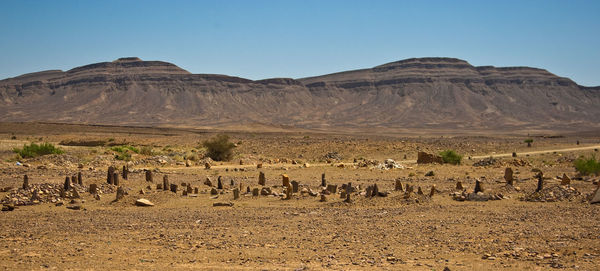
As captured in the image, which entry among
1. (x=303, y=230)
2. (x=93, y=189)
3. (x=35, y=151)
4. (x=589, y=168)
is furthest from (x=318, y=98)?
(x=303, y=230)

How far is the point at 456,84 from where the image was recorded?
17950 cm

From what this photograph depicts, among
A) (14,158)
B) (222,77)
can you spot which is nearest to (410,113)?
(222,77)

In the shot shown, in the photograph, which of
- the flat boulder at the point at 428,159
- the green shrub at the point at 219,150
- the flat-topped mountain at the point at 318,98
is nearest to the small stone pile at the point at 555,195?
the flat boulder at the point at 428,159

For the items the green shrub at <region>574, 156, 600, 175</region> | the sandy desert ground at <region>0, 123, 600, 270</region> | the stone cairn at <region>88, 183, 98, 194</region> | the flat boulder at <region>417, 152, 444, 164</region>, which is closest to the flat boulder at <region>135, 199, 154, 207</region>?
the sandy desert ground at <region>0, 123, 600, 270</region>

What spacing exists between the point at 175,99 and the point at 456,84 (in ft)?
287

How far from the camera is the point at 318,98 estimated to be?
18612cm

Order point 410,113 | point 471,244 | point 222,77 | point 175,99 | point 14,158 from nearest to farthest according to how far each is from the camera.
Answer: point 471,244
point 14,158
point 410,113
point 175,99
point 222,77

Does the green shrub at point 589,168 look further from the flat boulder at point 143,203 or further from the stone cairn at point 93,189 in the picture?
the stone cairn at point 93,189

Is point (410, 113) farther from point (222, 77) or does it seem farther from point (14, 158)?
point (14, 158)

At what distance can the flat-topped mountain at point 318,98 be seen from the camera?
6017 inches

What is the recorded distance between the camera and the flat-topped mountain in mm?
152837

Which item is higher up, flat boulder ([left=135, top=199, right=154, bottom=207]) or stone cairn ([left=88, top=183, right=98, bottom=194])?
stone cairn ([left=88, top=183, right=98, bottom=194])

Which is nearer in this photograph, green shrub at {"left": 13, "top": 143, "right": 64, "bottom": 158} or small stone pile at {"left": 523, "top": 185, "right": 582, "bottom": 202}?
small stone pile at {"left": 523, "top": 185, "right": 582, "bottom": 202}

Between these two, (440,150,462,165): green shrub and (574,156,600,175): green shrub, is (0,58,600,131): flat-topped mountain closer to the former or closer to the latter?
(440,150,462,165): green shrub
